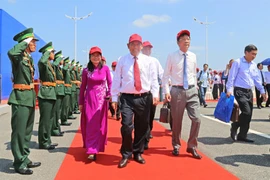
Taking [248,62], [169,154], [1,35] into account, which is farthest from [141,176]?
[1,35]

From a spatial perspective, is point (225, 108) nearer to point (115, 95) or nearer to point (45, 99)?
point (115, 95)

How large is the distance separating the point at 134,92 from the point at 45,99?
1.98 metres

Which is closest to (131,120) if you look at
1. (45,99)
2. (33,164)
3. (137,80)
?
(137,80)

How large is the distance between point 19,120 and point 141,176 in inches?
74.6

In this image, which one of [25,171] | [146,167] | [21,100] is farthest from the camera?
[146,167]

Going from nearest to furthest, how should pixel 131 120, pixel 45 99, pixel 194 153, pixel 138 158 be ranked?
1. pixel 131 120
2. pixel 138 158
3. pixel 194 153
4. pixel 45 99

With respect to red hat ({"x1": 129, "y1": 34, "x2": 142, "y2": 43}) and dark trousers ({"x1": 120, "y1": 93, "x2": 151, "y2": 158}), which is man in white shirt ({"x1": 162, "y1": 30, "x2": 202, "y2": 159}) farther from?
red hat ({"x1": 129, "y1": 34, "x2": 142, "y2": 43})

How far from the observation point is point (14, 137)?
168 inches

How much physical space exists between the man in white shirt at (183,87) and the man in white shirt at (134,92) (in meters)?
0.46

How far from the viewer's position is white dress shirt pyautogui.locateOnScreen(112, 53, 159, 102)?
15.4ft

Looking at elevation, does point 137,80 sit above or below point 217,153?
above

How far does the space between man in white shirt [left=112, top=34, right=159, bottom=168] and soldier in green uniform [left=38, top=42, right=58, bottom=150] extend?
1.60 m

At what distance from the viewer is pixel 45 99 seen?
5.71 meters

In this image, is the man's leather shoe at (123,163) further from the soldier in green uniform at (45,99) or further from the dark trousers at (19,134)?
the soldier in green uniform at (45,99)
